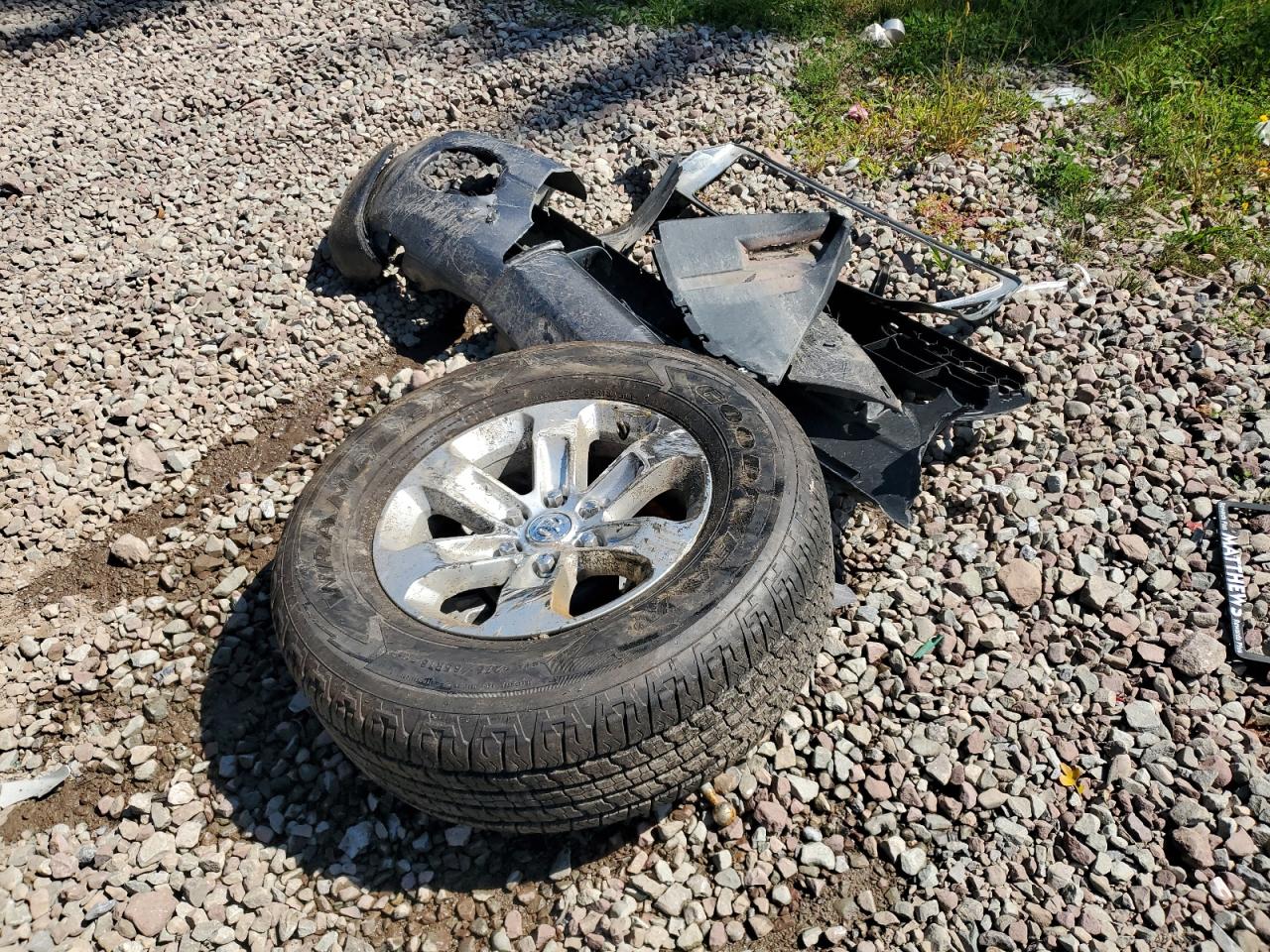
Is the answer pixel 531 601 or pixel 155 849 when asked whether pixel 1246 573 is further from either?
pixel 155 849

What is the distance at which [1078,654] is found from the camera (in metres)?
3.06

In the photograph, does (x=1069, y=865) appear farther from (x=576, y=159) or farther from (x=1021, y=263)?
(x=576, y=159)

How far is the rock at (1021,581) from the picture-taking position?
3215mm

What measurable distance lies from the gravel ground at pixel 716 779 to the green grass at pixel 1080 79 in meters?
0.24

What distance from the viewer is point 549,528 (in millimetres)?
2945

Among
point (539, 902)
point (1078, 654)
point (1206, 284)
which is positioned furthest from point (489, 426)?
point (1206, 284)

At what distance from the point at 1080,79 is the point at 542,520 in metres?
4.82

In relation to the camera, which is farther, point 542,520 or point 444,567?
point 542,520

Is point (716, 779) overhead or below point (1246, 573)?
below

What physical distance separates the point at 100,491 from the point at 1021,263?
13.8 feet

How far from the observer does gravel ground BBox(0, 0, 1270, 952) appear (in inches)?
102

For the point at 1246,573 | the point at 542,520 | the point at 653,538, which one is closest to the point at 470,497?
the point at 542,520

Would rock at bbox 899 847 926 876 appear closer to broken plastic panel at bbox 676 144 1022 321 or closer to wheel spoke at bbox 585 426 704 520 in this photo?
wheel spoke at bbox 585 426 704 520

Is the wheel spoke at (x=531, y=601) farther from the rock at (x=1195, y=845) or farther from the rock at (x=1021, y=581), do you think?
the rock at (x=1195, y=845)
